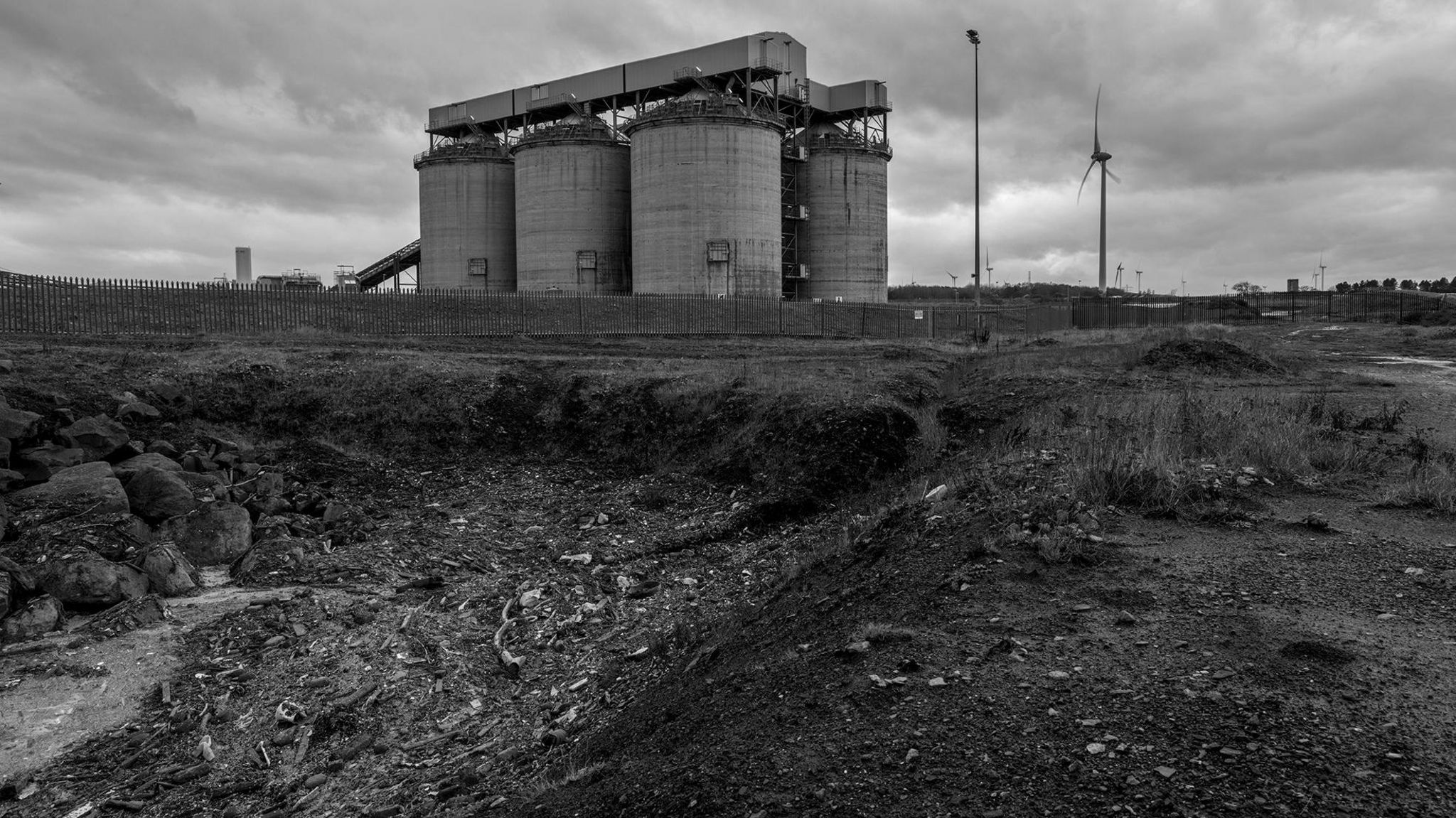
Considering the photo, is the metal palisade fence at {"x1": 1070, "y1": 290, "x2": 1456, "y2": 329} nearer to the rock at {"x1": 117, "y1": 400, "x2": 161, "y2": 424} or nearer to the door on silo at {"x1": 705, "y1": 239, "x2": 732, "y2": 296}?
the door on silo at {"x1": 705, "y1": 239, "x2": 732, "y2": 296}

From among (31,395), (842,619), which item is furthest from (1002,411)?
(31,395)

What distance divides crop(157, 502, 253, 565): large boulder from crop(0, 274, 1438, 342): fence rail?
54.4 feet

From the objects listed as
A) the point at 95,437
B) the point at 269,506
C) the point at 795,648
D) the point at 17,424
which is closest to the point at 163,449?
the point at 95,437

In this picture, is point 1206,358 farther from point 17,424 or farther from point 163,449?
point 17,424

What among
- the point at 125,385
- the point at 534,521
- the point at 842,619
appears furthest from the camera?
the point at 125,385

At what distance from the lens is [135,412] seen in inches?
663

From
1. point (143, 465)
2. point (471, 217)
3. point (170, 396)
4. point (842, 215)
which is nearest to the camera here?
point (143, 465)

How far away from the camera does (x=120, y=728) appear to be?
8.66 meters

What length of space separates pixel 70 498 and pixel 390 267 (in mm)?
58202

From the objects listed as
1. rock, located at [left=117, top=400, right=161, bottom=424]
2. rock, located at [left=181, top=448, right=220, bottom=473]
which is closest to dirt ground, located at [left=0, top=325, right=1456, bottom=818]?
rock, located at [left=117, top=400, right=161, bottom=424]

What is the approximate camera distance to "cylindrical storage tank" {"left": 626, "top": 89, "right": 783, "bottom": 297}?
157ft

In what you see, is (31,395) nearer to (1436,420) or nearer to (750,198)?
(1436,420)

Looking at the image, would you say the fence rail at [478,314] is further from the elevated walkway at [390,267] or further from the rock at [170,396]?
the elevated walkway at [390,267]

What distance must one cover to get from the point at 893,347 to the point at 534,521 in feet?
61.0
